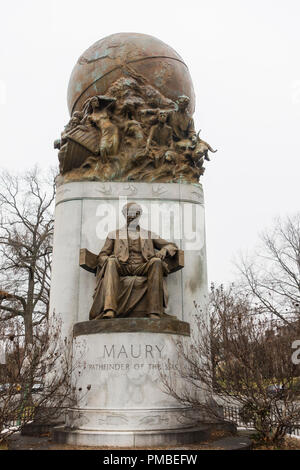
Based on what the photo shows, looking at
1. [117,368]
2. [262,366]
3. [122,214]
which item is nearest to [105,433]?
[117,368]

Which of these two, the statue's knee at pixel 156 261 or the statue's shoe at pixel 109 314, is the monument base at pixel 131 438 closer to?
the statue's shoe at pixel 109 314

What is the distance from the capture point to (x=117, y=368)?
856 centimetres

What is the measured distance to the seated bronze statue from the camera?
9305 millimetres

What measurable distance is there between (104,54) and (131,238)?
650cm

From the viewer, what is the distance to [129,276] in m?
9.75

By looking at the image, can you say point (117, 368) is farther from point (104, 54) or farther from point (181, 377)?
point (104, 54)

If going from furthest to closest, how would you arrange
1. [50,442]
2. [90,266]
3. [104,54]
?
[104,54] < [90,266] < [50,442]

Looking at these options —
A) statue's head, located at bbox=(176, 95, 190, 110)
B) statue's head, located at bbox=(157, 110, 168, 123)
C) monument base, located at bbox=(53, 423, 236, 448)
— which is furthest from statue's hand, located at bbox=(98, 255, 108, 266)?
statue's head, located at bbox=(176, 95, 190, 110)

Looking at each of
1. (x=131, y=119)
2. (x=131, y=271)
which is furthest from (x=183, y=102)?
(x=131, y=271)

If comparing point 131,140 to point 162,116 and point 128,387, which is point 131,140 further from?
point 128,387

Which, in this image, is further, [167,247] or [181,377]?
[167,247]

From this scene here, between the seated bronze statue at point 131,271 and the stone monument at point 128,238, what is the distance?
2cm

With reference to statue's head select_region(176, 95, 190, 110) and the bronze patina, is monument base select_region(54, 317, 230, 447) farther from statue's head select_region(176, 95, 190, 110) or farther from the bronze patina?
statue's head select_region(176, 95, 190, 110)

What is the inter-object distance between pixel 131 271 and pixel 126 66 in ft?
22.3
